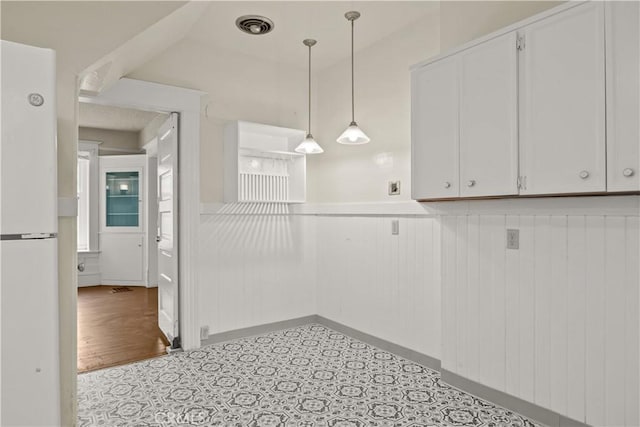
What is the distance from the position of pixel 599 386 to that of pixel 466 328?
79cm

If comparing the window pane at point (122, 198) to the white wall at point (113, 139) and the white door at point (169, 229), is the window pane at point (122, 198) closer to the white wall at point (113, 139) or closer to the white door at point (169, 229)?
the white wall at point (113, 139)

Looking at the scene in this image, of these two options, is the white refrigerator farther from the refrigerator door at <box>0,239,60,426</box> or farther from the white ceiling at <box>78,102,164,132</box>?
the white ceiling at <box>78,102,164,132</box>

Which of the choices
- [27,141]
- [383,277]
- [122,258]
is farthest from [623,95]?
[122,258]

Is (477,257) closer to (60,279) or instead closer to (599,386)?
(599,386)

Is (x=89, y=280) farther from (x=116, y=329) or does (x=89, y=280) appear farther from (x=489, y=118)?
(x=489, y=118)

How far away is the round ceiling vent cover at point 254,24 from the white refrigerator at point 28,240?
183 cm

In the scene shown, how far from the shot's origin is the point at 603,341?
2.06 meters

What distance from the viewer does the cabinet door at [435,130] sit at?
252 cm

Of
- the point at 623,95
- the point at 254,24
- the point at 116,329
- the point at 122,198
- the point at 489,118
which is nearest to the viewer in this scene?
the point at 623,95

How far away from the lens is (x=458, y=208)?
9.00 ft

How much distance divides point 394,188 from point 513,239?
3.97 feet

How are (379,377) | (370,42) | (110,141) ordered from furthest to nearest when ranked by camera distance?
(110,141), (370,42), (379,377)

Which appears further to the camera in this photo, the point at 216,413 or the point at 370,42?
the point at 370,42

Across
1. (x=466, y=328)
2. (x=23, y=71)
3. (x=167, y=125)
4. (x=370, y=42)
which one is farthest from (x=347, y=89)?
(x=23, y=71)
